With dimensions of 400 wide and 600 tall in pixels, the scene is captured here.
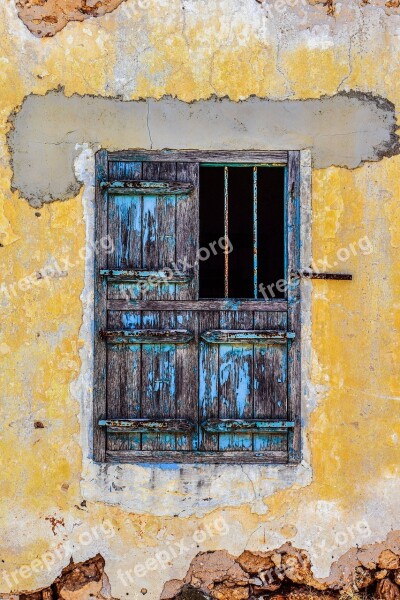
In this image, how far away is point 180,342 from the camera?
3398 mm

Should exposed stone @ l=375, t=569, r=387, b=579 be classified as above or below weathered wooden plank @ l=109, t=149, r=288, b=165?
below

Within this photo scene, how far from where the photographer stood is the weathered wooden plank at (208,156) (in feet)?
11.2

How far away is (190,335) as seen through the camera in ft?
11.1

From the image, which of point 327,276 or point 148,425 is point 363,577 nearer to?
point 148,425

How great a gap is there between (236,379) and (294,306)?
59cm

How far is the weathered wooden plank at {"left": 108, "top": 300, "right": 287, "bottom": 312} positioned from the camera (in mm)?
3412

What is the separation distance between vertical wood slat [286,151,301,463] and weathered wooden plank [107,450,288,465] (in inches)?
6.1

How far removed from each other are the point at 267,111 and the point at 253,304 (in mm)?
1222

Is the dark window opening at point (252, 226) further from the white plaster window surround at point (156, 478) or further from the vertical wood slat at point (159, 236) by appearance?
the white plaster window surround at point (156, 478)

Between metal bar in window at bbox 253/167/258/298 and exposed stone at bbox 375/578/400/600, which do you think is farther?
metal bar in window at bbox 253/167/258/298

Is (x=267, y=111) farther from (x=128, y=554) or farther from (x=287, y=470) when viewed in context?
(x=128, y=554)

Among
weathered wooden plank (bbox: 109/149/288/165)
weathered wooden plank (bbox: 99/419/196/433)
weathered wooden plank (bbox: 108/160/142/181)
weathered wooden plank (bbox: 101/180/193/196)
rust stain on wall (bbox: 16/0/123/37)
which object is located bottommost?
weathered wooden plank (bbox: 99/419/196/433)

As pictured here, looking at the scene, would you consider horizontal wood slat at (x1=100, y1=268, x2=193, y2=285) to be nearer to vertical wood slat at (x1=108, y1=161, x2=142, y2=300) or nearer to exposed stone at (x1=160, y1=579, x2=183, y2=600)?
vertical wood slat at (x1=108, y1=161, x2=142, y2=300)

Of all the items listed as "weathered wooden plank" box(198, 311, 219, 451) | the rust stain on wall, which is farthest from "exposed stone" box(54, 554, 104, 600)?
the rust stain on wall
